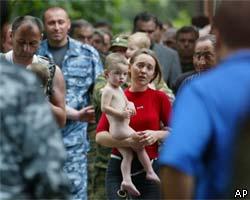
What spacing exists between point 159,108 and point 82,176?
5.30 feet

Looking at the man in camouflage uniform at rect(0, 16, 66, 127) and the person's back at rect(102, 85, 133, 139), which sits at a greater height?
the man in camouflage uniform at rect(0, 16, 66, 127)

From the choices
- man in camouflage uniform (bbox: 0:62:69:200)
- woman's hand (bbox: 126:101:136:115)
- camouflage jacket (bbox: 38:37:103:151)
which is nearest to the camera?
man in camouflage uniform (bbox: 0:62:69:200)

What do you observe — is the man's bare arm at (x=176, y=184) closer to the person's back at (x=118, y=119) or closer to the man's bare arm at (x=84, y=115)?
the person's back at (x=118, y=119)

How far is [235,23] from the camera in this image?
13.2 feet

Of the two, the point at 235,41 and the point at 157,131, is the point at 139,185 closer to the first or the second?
the point at 157,131

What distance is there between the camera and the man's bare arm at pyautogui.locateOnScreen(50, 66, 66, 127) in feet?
25.6

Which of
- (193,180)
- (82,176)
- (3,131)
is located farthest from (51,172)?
(82,176)

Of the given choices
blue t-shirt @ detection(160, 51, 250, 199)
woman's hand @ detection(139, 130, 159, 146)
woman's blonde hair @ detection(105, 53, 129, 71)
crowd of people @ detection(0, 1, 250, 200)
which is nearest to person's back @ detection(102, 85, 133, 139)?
crowd of people @ detection(0, 1, 250, 200)

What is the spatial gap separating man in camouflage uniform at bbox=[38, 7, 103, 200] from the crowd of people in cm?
1

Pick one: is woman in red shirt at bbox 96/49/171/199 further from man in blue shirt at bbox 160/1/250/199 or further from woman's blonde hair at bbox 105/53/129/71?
man in blue shirt at bbox 160/1/250/199

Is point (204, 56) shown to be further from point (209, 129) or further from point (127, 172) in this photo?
point (209, 129)

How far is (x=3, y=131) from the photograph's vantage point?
152 inches

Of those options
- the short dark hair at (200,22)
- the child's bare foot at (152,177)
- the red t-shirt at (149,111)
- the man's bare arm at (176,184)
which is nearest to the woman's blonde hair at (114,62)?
the red t-shirt at (149,111)

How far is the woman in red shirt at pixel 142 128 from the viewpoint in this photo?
828 cm
